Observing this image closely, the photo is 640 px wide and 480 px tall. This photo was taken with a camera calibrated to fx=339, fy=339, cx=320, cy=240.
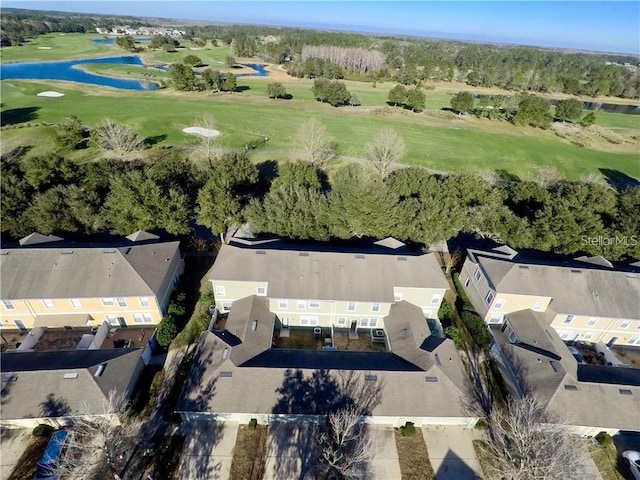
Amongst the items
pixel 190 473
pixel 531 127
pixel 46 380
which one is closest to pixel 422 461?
pixel 190 473

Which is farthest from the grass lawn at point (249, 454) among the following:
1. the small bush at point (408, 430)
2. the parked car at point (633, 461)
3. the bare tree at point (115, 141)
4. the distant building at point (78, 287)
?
the bare tree at point (115, 141)

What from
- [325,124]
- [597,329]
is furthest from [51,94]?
[597,329]

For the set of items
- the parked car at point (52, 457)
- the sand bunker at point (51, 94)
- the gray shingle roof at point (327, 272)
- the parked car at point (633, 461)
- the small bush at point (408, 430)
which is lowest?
the parked car at point (52, 457)

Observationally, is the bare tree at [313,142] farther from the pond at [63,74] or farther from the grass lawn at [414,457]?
the pond at [63,74]

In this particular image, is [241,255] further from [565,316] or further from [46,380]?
[565,316]

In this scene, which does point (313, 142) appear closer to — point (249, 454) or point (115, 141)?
point (115, 141)

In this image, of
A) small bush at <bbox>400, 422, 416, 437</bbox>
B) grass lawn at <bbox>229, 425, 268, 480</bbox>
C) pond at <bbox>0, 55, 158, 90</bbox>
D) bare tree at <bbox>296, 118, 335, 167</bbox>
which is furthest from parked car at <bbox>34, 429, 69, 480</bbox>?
pond at <bbox>0, 55, 158, 90</bbox>

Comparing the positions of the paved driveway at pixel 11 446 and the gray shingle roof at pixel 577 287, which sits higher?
the gray shingle roof at pixel 577 287
